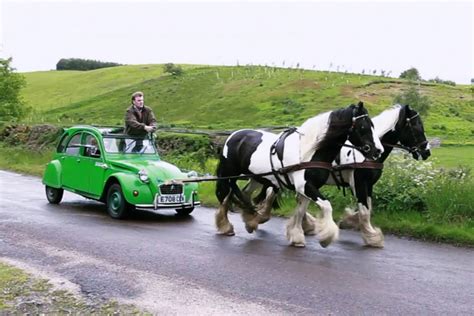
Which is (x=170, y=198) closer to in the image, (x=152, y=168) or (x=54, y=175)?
(x=152, y=168)

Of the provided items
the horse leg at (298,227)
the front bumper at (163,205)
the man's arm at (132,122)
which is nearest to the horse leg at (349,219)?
the horse leg at (298,227)

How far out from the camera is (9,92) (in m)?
38.3

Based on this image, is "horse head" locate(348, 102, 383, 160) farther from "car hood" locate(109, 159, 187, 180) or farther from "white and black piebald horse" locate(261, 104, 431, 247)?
"car hood" locate(109, 159, 187, 180)

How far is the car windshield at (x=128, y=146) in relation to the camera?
1166cm

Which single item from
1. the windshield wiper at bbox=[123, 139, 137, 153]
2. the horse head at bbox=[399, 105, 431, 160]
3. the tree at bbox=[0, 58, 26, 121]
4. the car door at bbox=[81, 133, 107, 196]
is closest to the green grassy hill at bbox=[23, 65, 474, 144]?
the tree at bbox=[0, 58, 26, 121]

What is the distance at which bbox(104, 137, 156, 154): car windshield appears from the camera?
11664 millimetres

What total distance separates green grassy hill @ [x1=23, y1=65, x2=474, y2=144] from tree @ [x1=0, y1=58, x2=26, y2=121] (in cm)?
175

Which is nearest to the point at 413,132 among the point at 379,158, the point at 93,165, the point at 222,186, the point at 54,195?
the point at 379,158

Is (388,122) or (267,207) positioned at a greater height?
(388,122)

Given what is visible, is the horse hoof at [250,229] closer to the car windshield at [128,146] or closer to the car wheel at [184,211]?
the car wheel at [184,211]

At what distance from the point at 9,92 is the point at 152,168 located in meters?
30.8

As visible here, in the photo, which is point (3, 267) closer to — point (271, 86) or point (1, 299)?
point (1, 299)

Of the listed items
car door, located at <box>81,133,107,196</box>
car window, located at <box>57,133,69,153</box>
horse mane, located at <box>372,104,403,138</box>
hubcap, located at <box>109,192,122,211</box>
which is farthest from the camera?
car window, located at <box>57,133,69,153</box>

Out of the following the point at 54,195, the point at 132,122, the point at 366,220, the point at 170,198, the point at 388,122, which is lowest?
the point at 54,195
